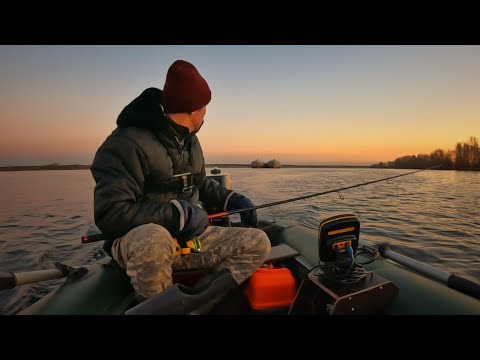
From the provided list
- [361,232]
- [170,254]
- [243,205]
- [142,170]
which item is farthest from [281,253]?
[361,232]

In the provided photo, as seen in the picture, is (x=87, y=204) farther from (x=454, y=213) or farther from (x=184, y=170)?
(x=454, y=213)

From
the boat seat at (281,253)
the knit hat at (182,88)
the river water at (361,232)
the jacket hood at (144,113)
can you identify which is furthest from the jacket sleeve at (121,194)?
the river water at (361,232)

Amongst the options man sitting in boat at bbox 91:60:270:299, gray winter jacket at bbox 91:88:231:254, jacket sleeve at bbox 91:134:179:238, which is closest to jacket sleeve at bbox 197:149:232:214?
man sitting in boat at bbox 91:60:270:299

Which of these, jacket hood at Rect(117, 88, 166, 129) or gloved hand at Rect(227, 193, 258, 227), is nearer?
jacket hood at Rect(117, 88, 166, 129)

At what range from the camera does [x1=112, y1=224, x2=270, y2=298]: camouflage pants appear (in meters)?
1.96

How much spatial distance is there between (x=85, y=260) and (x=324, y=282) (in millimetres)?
6482

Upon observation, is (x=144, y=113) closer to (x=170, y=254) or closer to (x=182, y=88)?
(x=182, y=88)

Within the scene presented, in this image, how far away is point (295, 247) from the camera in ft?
12.1

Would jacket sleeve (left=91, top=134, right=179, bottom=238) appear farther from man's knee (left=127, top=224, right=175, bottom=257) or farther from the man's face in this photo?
the man's face

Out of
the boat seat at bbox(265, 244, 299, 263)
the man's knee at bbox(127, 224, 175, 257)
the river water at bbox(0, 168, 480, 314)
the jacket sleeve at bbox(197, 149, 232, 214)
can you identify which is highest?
the jacket sleeve at bbox(197, 149, 232, 214)

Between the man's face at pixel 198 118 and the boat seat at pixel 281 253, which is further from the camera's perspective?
the boat seat at pixel 281 253

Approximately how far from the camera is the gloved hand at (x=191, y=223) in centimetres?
217

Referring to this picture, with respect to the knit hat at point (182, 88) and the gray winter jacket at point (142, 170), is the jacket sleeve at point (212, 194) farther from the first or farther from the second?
the knit hat at point (182, 88)

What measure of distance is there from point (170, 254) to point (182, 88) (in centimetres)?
132
